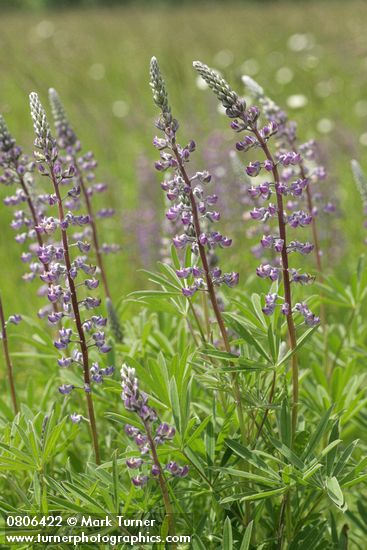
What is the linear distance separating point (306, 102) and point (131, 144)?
84.1 inches

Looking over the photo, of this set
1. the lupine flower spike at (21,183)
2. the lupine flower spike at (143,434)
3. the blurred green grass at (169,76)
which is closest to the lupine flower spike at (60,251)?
the lupine flower spike at (143,434)

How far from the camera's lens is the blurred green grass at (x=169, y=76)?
5.87 metres

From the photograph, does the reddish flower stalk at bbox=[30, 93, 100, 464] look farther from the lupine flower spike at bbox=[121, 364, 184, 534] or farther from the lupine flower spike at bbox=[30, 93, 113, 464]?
the lupine flower spike at bbox=[121, 364, 184, 534]

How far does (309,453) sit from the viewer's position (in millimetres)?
2141

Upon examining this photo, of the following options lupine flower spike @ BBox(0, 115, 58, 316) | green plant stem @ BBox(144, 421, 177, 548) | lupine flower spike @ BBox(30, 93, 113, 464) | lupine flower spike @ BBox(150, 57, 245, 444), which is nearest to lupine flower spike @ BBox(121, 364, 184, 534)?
green plant stem @ BBox(144, 421, 177, 548)

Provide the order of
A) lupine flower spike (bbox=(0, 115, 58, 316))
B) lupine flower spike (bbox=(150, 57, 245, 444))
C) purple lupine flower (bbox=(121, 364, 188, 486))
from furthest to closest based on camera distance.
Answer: lupine flower spike (bbox=(0, 115, 58, 316)), lupine flower spike (bbox=(150, 57, 245, 444)), purple lupine flower (bbox=(121, 364, 188, 486))

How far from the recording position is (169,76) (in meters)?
10.1

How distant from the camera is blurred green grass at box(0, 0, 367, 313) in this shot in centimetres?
587

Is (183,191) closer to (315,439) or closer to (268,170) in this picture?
(268,170)

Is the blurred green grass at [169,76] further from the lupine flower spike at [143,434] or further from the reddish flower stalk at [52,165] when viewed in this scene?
the lupine flower spike at [143,434]

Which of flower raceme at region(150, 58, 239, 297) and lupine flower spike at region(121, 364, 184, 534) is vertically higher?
flower raceme at region(150, 58, 239, 297)

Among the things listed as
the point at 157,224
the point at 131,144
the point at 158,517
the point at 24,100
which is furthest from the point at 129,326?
the point at 24,100

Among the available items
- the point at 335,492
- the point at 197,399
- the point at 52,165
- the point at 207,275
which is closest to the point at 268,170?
the point at 207,275

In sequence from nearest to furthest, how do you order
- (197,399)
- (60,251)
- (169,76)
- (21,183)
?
(60,251)
(21,183)
(197,399)
(169,76)
